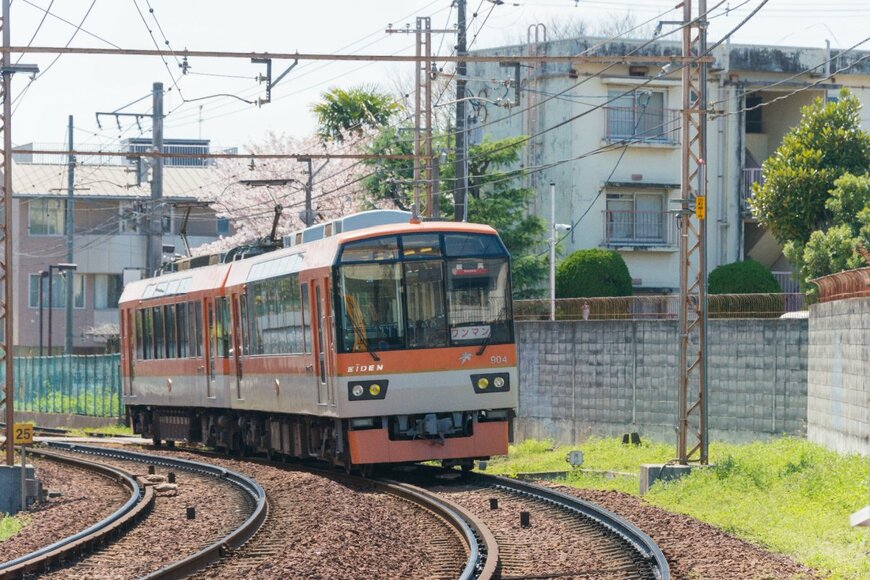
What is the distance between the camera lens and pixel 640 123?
40344 mm

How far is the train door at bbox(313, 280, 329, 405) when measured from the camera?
1869cm

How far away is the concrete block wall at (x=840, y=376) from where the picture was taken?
55.0ft

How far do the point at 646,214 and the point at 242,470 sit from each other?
20.8m

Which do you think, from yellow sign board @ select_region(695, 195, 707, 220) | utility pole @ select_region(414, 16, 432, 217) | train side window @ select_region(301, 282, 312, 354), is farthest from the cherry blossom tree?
yellow sign board @ select_region(695, 195, 707, 220)

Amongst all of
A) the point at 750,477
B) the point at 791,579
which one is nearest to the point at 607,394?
the point at 750,477

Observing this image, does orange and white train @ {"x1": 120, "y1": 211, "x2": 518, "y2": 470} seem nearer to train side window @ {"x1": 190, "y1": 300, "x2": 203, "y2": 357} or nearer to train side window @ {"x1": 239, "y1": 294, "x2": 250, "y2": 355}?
train side window @ {"x1": 239, "y1": 294, "x2": 250, "y2": 355}

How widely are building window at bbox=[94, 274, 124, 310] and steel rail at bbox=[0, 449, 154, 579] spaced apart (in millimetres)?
45769

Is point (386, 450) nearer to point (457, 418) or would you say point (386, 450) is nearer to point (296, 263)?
point (457, 418)

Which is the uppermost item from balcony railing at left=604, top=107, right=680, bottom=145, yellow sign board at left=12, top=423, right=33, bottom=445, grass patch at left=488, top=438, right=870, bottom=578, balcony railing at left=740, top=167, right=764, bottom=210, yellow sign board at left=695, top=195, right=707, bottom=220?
balcony railing at left=604, top=107, right=680, bottom=145

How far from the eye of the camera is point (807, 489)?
14.7 m

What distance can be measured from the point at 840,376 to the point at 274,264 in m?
8.11

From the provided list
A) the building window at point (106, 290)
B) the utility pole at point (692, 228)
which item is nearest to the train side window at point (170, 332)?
the utility pole at point (692, 228)

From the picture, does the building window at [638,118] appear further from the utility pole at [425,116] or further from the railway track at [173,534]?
the railway track at [173,534]

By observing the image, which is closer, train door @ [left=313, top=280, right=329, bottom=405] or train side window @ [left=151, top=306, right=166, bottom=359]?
train door @ [left=313, top=280, right=329, bottom=405]
